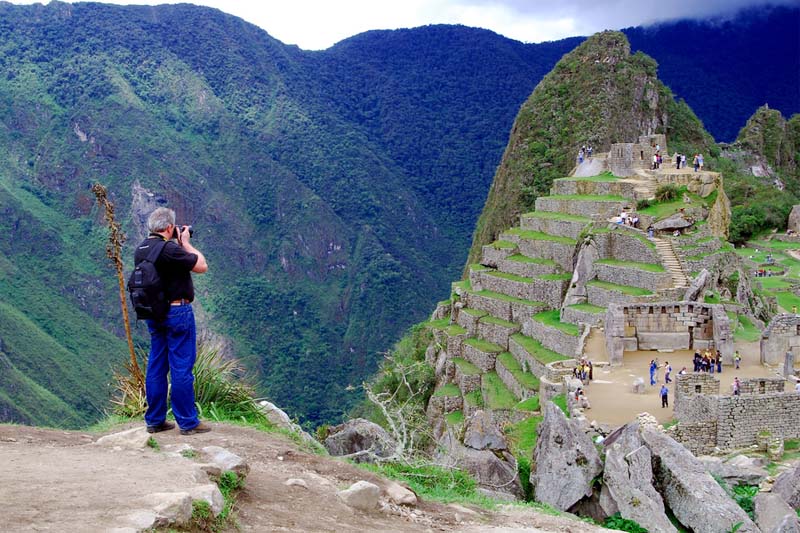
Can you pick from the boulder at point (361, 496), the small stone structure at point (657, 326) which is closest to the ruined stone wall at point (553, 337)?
the small stone structure at point (657, 326)

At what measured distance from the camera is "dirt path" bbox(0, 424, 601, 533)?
17.8 ft

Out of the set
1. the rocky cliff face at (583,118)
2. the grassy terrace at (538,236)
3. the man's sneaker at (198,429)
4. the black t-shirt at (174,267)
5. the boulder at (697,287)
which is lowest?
the man's sneaker at (198,429)

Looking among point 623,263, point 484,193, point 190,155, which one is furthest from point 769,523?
point 484,193

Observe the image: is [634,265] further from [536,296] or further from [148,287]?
[148,287]

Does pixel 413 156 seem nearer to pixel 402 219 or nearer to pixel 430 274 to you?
pixel 402 219

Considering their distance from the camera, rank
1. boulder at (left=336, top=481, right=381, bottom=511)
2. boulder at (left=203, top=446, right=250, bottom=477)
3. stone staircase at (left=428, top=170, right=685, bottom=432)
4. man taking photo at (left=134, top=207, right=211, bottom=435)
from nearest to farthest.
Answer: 1. boulder at (left=203, top=446, right=250, bottom=477)
2. boulder at (left=336, top=481, right=381, bottom=511)
3. man taking photo at (left=134, top=207, right=211, bottom=435)
4. stone staircase at (left=428, top=170, right=685, bottom=432)

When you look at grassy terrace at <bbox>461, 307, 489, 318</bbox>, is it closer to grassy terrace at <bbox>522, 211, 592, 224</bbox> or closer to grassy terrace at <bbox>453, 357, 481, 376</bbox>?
grassy terrace at <bbox>453, 357, 481, 376</bbox>

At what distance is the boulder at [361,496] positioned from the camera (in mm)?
6891

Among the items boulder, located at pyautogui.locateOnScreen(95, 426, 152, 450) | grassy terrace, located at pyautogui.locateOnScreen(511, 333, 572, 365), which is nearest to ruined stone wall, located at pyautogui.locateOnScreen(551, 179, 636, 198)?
grassy terrace, located at pyautogui.locateOnScreen(511, 333, 572, 365)

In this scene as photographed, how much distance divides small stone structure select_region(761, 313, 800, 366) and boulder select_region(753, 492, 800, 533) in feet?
21.3

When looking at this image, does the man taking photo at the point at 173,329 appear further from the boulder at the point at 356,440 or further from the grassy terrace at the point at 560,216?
the grassy terrace at the point at 560,216

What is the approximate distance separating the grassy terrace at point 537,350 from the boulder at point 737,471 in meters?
10.4

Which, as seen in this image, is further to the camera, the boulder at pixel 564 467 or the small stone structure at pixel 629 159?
the small stone structure at pixel 629 159

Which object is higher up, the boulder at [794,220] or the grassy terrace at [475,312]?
the boulder at [794,220]
